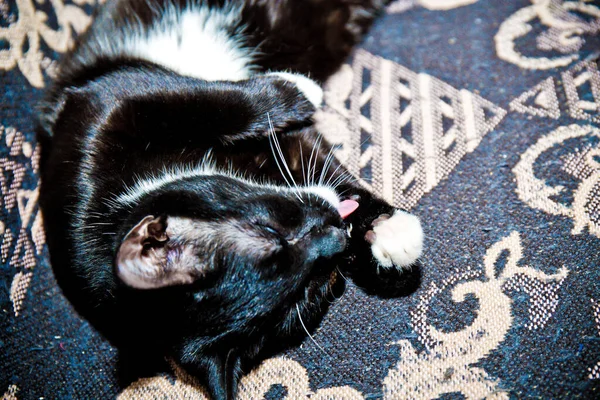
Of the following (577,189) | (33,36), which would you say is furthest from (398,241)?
(33,36)

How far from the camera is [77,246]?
0.93m

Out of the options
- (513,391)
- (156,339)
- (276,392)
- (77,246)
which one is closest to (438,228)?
(513,391)

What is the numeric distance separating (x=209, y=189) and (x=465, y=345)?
520 millimetres

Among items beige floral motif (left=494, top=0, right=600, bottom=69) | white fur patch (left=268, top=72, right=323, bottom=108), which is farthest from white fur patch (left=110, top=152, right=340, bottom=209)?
beige floral motif (left=494, top=0, right=600, bottom=69)

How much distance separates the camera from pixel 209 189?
0.85m

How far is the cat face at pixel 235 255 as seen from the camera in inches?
29.5

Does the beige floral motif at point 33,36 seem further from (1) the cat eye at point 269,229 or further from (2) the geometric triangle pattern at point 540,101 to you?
(2) the geometric triangle pattern at point 540,101

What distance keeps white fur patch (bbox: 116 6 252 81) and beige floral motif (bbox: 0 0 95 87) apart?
0.12m

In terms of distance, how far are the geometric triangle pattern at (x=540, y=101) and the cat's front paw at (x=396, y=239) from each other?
1.14 ft

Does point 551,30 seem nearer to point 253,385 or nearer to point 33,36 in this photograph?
point 253,385

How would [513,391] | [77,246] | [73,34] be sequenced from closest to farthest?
[513,391]
[77,246]
[73,34]

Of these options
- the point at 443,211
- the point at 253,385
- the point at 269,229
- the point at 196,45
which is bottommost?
the point at 253,385

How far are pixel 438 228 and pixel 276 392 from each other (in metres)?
0.43

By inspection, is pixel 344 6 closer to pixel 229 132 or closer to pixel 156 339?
pixel 229 132
